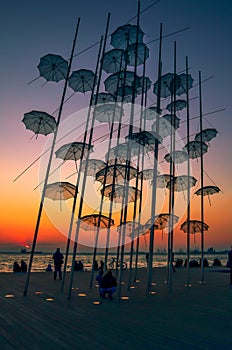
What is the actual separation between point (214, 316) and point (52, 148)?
32.6 feet

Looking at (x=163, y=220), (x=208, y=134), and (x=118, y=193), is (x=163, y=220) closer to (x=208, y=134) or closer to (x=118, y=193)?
(x=118, y=193)

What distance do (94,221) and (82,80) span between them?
28.3ft

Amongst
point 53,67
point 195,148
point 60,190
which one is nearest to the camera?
point 60,190

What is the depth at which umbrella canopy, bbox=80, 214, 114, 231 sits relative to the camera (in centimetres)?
1569

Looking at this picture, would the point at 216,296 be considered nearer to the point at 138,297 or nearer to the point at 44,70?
the point at 138,297

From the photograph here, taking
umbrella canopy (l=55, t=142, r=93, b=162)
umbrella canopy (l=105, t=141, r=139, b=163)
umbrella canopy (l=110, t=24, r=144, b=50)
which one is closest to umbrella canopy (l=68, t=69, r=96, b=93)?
umbrella canopy (l=110, t=24, r=144, b=50)

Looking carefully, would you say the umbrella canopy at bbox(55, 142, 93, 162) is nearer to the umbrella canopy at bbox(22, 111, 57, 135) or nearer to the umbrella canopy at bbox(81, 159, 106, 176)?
the umbrella canopy at bbox(22, 111, 57, 135)

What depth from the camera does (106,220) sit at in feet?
53.3

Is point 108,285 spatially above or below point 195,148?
below

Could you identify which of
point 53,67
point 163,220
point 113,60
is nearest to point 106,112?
point 113,60

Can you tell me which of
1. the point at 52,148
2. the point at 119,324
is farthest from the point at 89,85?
the point at 119,324

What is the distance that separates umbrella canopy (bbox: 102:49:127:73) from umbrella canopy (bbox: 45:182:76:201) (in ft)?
26.2

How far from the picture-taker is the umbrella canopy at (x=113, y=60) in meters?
17.5

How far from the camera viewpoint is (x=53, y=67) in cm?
1619
